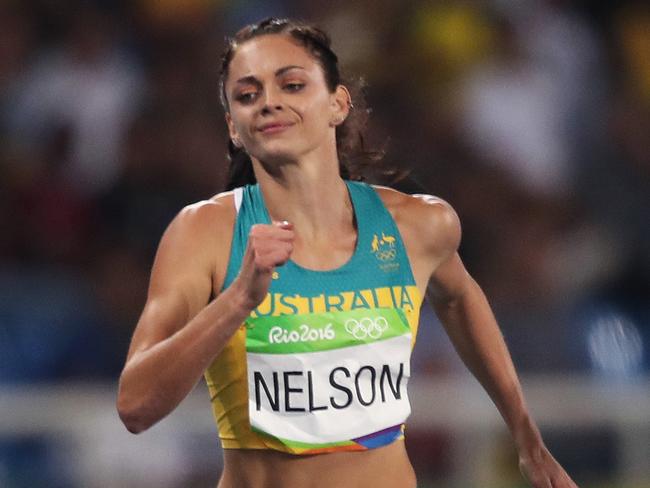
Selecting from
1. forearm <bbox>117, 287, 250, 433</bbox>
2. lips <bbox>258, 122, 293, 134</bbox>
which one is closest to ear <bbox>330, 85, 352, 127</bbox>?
lips <bbox>258, 122, 293, 134</bbox>

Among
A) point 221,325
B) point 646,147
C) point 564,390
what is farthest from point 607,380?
point 221,325

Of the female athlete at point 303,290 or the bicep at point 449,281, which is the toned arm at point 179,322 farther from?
the bicep at point 449,281

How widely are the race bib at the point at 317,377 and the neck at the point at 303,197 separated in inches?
11.2

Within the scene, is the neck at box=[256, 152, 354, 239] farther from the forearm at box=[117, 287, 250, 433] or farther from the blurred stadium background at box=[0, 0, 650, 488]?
the blurred stadium background at box=[0, 0, 650, 488]

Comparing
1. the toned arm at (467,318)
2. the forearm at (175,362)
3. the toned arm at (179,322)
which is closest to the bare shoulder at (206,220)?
the toned arm at (179,322)

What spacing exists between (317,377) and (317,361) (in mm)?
38

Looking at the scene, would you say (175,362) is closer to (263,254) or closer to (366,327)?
(263,254)

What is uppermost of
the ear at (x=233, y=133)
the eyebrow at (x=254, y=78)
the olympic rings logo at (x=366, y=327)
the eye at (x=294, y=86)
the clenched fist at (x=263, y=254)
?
the eyebrow at (x=254, y=78)

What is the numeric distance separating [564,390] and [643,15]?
2871mm

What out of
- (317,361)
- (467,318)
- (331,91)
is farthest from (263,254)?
(467,318)

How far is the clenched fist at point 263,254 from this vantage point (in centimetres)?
269

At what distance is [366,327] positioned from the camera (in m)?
3.28

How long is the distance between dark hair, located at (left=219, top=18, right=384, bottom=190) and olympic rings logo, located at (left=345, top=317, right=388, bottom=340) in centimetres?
59

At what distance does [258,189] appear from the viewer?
136 inches
